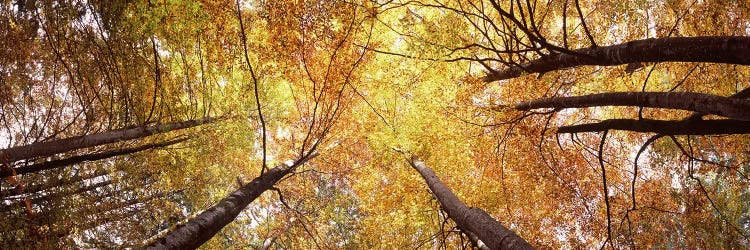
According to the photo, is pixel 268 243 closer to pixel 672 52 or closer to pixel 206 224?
pixel 206 224

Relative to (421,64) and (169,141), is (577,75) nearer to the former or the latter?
(421,64)

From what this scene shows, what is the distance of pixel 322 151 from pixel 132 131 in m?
5.92

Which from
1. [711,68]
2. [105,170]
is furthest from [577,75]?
[105,170]

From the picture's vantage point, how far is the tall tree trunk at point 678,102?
9.89 ft

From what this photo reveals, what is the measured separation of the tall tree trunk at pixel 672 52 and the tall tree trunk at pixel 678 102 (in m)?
0.32

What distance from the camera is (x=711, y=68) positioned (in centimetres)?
742

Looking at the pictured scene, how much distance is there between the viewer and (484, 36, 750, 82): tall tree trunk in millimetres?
2908

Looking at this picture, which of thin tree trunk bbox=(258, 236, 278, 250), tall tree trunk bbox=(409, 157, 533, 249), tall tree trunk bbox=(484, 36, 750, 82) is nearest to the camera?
tall tree trunk bbox=(484, 36, 750, 82)

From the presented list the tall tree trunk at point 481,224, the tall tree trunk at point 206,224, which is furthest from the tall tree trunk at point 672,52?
Result: the tall tree trunk at point 206,224

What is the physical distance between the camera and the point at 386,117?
11.4 metres

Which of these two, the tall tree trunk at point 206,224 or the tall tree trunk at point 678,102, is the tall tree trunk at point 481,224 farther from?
the tall tree trunk at point 206,224

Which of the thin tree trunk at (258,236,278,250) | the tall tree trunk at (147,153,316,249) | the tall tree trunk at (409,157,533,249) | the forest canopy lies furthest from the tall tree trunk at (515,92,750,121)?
the thin tree trunk at (258,236,278,250)

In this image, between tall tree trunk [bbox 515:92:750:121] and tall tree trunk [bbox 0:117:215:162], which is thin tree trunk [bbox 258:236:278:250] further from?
tall tree trunk [bbox 515:92:750:121]

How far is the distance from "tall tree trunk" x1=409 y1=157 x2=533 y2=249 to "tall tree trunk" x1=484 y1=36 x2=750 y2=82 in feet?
6.74
